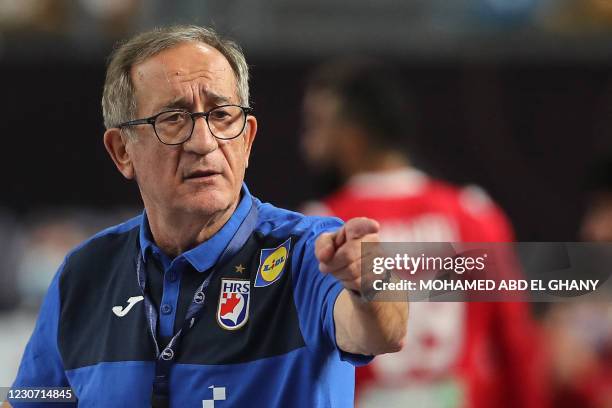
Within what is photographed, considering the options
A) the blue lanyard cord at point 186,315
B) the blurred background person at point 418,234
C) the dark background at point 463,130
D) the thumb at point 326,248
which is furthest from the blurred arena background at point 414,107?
the thumb at point 326,248

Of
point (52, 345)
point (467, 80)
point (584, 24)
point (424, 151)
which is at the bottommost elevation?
point (52, 345)

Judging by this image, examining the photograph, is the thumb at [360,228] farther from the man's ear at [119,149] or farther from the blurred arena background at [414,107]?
the blurred arena background at [414,107]

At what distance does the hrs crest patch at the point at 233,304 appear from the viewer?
196cm

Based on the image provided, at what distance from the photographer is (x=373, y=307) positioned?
1723mm

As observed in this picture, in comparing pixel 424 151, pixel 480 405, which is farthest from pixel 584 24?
pixel 480 405

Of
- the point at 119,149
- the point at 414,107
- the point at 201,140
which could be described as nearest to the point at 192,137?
the point at 201,140

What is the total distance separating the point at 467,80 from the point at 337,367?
3971mm

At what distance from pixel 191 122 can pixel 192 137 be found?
0.09 ft

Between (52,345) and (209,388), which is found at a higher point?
(52,345)

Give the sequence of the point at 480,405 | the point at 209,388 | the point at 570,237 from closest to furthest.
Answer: the point at 209,388 → the point at 480,405 → the point at 570,237

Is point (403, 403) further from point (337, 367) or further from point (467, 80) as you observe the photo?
point (467, 80)

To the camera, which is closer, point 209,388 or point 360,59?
point 209,388

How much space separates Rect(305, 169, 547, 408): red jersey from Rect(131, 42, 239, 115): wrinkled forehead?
5.70 ft

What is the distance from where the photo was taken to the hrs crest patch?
1.96 metres
